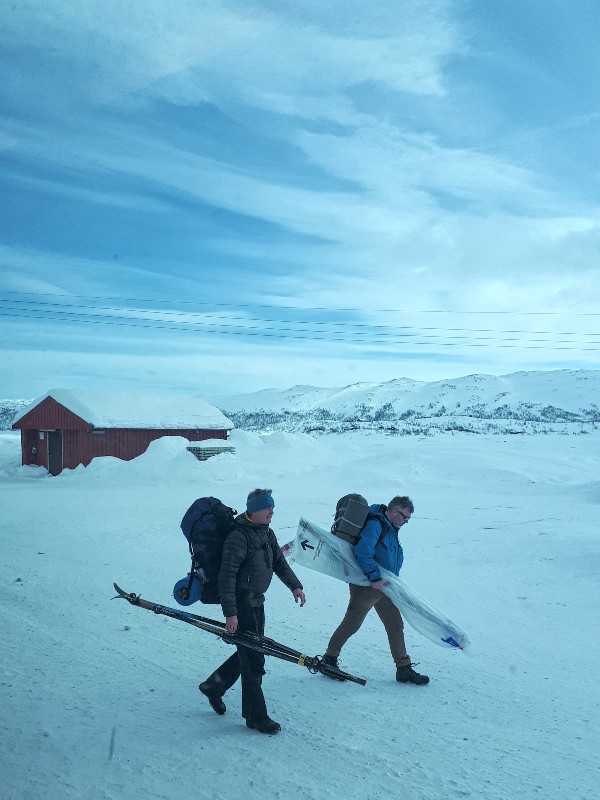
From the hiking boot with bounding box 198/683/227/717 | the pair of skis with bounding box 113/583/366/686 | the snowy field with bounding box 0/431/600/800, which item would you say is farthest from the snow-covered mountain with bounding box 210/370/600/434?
the hiking boot with bounding box 198/683/227/717

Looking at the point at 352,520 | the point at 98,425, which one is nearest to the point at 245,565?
the point at 352,520

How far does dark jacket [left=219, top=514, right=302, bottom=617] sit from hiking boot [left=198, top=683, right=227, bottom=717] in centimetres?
67

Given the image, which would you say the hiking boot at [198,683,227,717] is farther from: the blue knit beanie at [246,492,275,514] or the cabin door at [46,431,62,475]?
the cabin door at [46,431,62,475]

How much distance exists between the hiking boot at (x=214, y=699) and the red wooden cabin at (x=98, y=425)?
22884 mm

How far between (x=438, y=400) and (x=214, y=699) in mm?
104389

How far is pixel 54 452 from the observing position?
2795 centimetres

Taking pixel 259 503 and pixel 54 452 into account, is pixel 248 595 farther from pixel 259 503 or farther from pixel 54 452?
pixel 54 452

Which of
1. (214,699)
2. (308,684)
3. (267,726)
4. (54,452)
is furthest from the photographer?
(54,452)

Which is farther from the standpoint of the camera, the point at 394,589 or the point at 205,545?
the point at 394,589

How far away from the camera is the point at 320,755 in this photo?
162 inches

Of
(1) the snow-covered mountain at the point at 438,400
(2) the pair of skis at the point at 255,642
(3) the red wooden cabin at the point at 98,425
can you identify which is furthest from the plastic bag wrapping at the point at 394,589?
(1) the snow-covered mountain at the point at 438,400

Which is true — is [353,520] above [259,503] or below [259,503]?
below

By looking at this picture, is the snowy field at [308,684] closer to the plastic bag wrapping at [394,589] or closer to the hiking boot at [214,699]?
the hiking boot at [214,699]

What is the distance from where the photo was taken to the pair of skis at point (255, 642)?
178 inches
